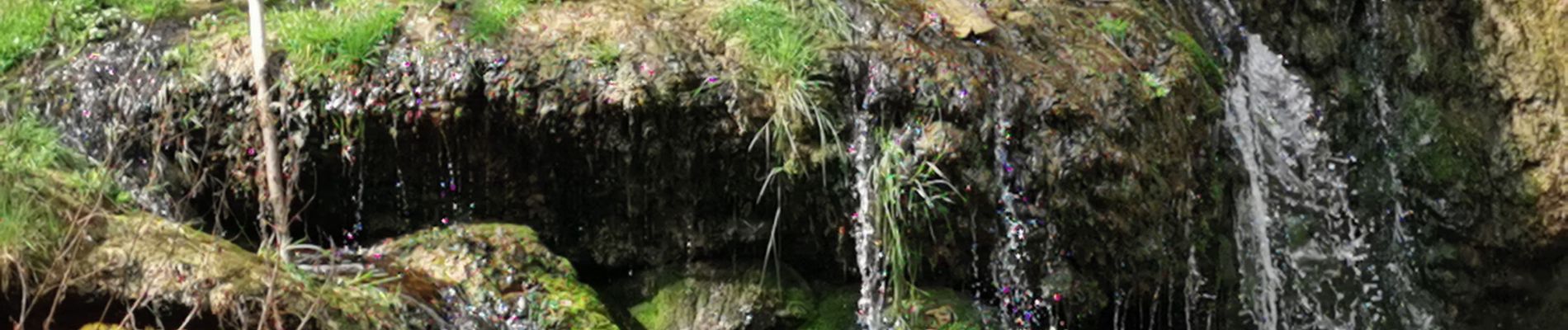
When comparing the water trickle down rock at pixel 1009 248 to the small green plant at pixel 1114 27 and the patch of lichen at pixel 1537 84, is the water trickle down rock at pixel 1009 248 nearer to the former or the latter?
the small green plant at pixel 1114 27

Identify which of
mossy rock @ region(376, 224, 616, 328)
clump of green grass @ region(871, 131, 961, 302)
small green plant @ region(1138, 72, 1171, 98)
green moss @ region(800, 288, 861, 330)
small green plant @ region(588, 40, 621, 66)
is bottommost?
green moss @ region(800, 288, 861, 330)

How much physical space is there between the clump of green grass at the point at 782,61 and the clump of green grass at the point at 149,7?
218 cm

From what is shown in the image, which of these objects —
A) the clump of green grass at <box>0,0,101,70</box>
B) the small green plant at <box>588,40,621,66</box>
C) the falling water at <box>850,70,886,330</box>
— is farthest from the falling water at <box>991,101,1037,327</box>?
the clump of green grass at <box>0,0,101,70</box>

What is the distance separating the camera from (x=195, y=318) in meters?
4.05

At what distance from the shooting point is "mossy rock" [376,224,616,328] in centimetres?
469

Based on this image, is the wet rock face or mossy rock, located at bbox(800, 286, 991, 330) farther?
the wet rock face

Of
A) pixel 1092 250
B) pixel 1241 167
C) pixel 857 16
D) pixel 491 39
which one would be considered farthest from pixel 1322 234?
pixel 491 39

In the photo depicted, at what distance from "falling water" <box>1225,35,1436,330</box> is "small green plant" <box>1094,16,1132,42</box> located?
559mm

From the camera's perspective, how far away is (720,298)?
215 inches

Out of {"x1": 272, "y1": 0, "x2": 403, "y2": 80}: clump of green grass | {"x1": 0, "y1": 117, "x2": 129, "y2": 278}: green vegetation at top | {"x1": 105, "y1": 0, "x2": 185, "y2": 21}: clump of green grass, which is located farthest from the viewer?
{"x1": 105, "y1": 0, "x2": 185, "y2": 21}: clump of green grass

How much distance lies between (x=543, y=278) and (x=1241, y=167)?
9.12 ft

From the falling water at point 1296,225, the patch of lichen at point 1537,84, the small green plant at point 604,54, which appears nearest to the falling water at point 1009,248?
the falling water at point 1296,225

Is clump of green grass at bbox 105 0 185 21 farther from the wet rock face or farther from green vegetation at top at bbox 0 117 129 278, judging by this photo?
the wet rock face

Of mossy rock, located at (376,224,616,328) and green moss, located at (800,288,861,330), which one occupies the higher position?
mossy rock, located at (376,224,616,328)
